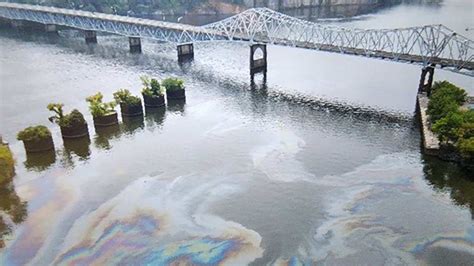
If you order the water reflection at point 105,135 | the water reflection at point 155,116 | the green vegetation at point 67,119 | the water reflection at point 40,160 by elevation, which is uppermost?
the green vegetation at point 67,119

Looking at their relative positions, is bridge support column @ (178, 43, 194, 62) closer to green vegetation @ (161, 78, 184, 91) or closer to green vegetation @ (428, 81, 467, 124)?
green vegetation @ (161, 78, 184, 91)

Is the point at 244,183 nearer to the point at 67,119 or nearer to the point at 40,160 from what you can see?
the point at 40,160

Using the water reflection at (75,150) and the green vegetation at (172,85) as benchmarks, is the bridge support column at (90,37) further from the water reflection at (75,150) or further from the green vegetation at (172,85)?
the water reflection at (75,150)

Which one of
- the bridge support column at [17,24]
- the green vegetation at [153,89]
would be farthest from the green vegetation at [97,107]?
the bridge support column at [17,24]

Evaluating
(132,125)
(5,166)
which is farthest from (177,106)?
(5,166)

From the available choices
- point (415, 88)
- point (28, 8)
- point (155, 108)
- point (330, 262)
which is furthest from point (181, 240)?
point (28, 8)

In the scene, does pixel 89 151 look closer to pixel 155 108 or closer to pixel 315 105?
pixel 155 108
